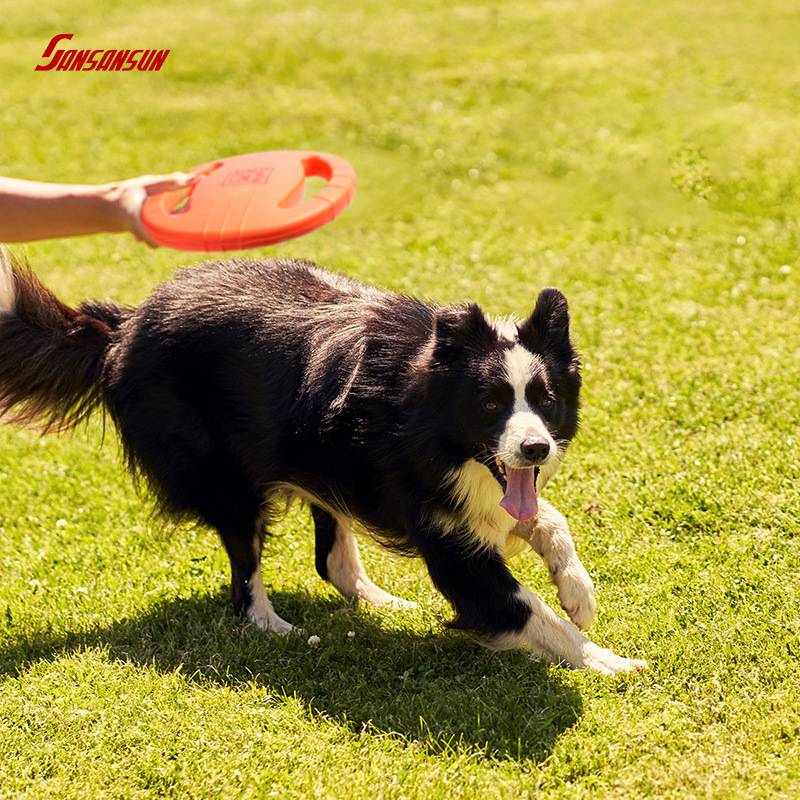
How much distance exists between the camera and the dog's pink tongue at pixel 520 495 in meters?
4.67

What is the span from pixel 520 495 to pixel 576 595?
25.1 inches

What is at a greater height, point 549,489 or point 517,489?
point 517,489

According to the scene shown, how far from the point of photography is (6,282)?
5422 mm

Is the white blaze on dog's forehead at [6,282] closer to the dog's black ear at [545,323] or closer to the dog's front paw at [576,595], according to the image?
the dog's black ear at [545,323]

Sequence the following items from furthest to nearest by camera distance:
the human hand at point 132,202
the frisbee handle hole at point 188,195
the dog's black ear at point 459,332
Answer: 1. the frisbee handle hole at point 188,195
2. the human hand at point 132,202
3. the dog's black ear at point 459,332

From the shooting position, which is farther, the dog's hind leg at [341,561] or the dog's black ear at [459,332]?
the dog's hind leg at [341,561]

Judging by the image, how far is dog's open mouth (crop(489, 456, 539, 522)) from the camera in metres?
4.67

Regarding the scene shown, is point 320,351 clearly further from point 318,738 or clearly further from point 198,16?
point 198,16

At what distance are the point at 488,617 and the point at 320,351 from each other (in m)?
1.34

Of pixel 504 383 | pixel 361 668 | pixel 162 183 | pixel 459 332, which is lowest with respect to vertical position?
pixel 361 668

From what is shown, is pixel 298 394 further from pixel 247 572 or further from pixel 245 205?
pixel 245 205

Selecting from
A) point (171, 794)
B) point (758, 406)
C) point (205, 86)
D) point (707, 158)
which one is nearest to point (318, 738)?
point (171, 794)

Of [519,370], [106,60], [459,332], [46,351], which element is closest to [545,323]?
[519,370]

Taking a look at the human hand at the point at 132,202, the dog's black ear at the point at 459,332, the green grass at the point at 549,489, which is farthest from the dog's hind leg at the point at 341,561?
the human hand at the point at 132,202
